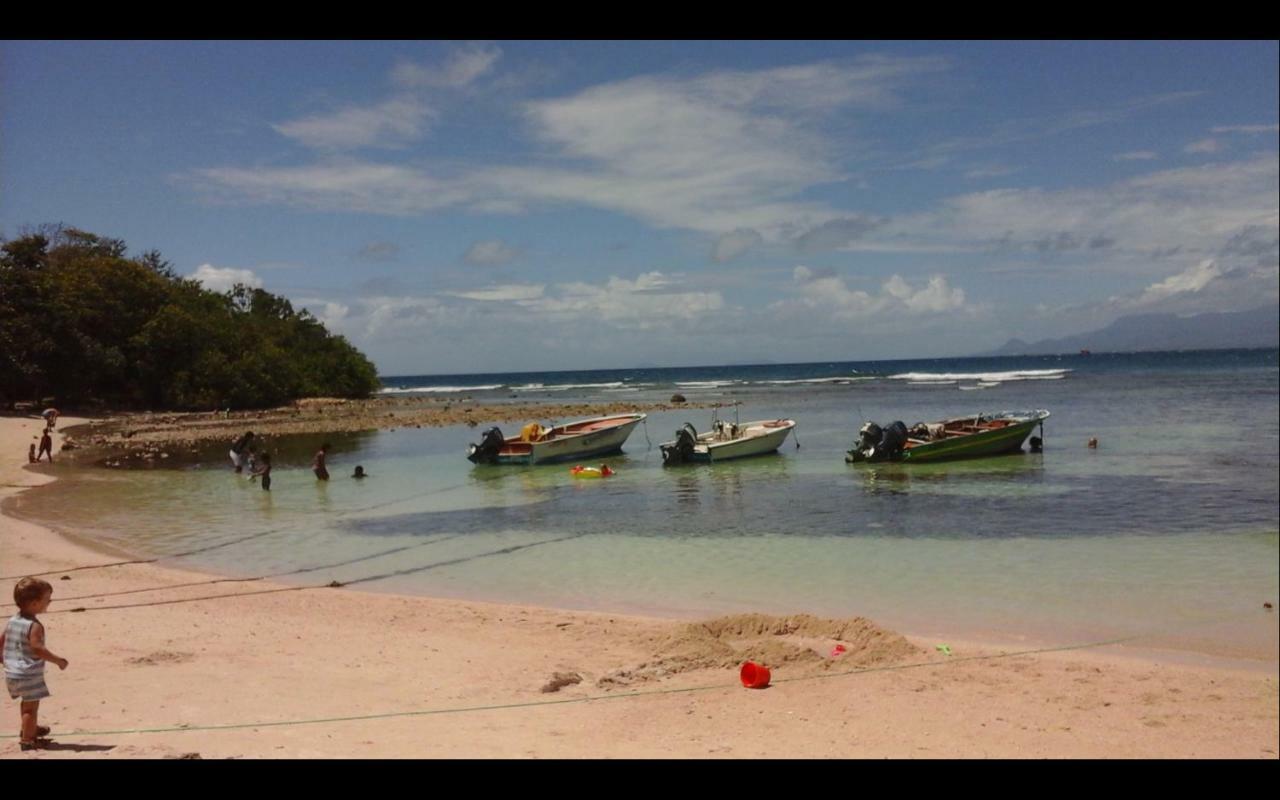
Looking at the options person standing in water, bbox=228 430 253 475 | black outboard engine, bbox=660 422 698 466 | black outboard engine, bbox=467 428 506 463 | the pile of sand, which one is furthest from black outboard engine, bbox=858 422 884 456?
the pile of sand

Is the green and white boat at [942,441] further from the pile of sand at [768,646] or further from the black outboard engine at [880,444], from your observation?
the pile of sand at [768,646]

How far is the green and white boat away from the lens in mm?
25531

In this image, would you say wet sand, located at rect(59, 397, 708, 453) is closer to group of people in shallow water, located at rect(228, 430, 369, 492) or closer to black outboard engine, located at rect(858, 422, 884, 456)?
group of people in shallow water, located at rect(228, 430, 369, 492)

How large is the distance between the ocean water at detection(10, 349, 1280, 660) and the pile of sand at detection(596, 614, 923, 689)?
0.98 metres

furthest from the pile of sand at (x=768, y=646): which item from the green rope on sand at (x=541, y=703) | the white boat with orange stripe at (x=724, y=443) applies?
the white boat with orange stripe at (x=724, y=443)

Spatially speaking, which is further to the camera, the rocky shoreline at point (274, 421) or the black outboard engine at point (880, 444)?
the rocky shoreline at point (274, 421)

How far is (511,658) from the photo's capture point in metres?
8.20

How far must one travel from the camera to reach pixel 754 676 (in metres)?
7.31

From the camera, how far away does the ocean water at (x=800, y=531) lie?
9.94 m

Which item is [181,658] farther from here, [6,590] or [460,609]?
[460,609]

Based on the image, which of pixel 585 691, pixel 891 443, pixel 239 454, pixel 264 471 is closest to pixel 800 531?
pixel 585 691

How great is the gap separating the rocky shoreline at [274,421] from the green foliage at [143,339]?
149cm

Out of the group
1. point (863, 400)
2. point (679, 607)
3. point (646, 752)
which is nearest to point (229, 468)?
point (679, 607)
